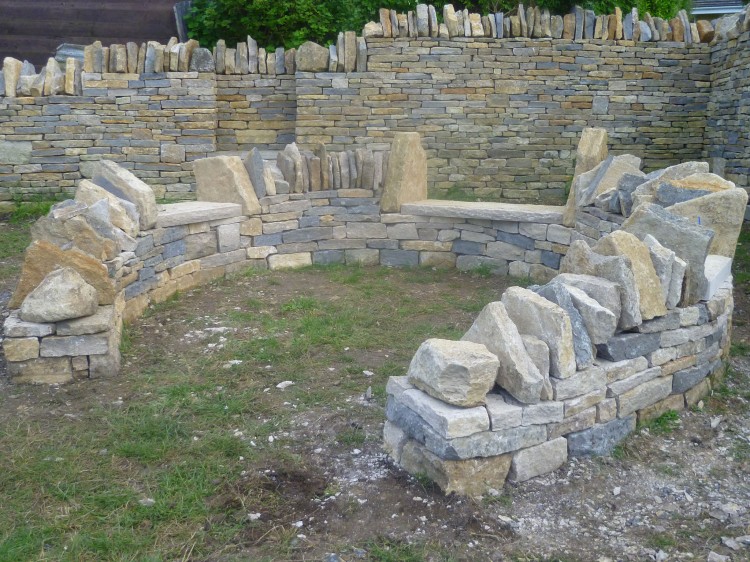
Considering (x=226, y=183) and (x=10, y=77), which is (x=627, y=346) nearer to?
(x=226, y=183)

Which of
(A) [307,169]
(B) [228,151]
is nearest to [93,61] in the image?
(B) [228,151]

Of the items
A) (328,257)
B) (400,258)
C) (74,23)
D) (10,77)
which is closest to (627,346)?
(400,258)

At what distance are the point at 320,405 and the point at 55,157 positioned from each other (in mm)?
7149

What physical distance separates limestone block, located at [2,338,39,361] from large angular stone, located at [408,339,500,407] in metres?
2.46

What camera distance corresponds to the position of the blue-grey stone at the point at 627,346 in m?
3.60

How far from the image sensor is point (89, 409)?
4.12 meters

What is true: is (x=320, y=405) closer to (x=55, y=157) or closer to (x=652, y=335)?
(x=652, y=335)

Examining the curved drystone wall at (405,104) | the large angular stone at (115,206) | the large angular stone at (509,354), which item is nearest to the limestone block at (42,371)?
the large angular stone at (115,206)

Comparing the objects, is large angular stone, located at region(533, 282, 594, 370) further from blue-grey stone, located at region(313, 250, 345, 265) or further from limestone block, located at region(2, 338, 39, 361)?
blue-grey stone, located at region(313, 250, 345, 265)

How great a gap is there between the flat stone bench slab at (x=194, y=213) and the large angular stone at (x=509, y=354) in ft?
11.1

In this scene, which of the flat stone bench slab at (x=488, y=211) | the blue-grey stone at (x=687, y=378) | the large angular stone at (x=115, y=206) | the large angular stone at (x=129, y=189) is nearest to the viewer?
the blue-grey stone at (x=687, y=378)

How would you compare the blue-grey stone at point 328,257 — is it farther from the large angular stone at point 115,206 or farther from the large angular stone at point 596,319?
the large angular stone at point 596,319

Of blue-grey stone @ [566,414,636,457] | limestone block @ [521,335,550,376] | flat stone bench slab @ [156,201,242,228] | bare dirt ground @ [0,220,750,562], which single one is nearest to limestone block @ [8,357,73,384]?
bare dirt ground @ [0,220,750,562]

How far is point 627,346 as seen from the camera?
3.66 m
